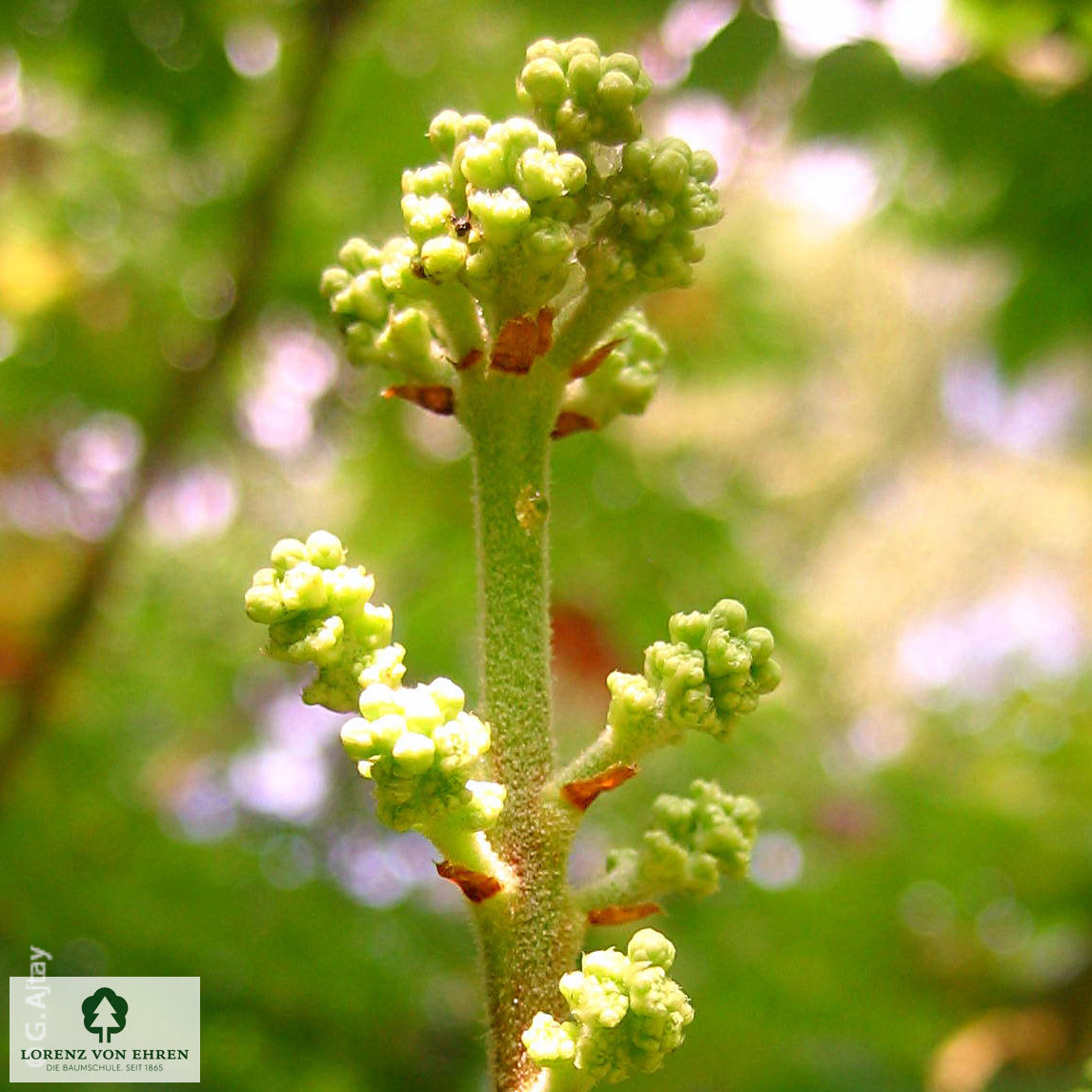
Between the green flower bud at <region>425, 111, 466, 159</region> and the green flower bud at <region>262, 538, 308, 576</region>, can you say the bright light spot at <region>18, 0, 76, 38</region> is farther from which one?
the green flower bud at <region>262, 538, 308, 576</region>

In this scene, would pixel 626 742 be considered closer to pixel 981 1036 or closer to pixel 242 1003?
pixel 242 1003

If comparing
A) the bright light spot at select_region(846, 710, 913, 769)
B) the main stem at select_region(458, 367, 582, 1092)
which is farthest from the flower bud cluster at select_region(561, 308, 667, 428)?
the bright light spot at select_region(846, 710, 913, 769)

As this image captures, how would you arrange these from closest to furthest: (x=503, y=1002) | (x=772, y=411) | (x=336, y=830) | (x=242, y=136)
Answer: (x=503, y=1002) → (x=242, y=136) → (x=336, y=830) → (x=772, y=411)

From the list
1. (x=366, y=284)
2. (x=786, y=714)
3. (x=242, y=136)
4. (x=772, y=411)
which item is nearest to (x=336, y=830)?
(x=786, y=714)

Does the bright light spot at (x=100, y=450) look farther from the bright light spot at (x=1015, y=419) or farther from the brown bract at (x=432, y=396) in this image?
the bright light spot at (x=1015, y=419)

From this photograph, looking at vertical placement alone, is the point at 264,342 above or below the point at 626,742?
above

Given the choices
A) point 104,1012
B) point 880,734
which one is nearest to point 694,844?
point 104,1012

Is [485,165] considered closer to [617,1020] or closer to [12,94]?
[617,1020]
